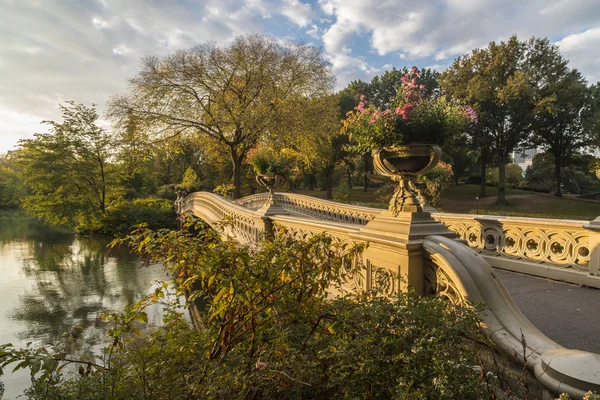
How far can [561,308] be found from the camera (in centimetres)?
390

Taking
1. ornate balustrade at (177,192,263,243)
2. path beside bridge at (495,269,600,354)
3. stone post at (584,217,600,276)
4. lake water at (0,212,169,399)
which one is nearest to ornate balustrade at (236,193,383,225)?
ornate balustrade at (177,192,263,243)

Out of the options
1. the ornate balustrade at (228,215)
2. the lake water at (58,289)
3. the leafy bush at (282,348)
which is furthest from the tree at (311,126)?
the leafy bush at (282,348)

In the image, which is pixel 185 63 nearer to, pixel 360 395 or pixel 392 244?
pixel 392 244

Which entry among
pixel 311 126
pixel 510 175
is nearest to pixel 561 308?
pixel 311 126

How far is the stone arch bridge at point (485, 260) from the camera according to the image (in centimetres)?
195

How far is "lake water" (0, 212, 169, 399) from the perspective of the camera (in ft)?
24.0

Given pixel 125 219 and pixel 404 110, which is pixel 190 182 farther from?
pixel 404 110

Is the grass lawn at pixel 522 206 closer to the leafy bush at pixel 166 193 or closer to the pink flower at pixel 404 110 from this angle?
the pink flower at pixel 404 110

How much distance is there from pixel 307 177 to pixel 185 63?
22005 mm

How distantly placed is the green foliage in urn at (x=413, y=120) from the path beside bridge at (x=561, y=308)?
2.36m

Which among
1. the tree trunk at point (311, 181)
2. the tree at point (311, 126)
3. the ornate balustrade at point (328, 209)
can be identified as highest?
the tree at point (311, 126)

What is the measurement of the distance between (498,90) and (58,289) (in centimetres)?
2931

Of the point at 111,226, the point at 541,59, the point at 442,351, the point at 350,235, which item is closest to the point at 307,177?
the point at 111,226

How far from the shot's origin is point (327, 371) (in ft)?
6.48
